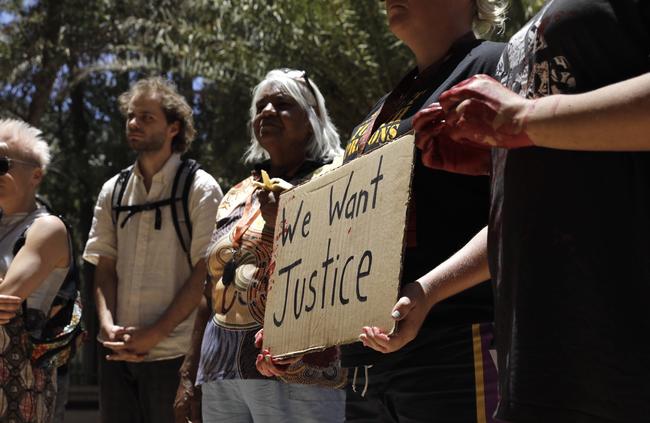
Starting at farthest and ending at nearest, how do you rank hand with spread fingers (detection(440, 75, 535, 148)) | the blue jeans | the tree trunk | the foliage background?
1. the tree trunk
2. the foliage background
3. the blue jeans
4. hand with spread fingers (detection(440, 75, 535, 148))

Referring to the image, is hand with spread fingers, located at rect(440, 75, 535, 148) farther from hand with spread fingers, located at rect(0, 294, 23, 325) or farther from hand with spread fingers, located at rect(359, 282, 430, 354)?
hand with spread fingers, located at rect(0, 294, 23, 325)

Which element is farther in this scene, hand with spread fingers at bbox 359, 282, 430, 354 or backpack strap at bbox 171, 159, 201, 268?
backpack strap at bbox 171, 159, 201, 268

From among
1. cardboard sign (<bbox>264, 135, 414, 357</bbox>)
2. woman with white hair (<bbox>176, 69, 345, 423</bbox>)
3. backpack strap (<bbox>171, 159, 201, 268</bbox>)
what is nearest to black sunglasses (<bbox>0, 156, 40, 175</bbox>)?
backpack strap (<bbox>171, 159, 201, 268</bbox>)

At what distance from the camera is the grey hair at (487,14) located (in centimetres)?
280

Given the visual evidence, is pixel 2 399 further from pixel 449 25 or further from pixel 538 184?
pixel 538 184

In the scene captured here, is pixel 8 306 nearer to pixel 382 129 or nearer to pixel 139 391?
pixel 139 391

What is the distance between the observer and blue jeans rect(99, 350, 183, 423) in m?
4.60

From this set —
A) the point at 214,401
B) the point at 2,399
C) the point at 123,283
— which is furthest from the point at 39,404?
the point at 214,401

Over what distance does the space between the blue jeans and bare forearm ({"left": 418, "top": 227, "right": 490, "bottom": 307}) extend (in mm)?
2638

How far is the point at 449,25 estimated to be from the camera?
2.68 metres

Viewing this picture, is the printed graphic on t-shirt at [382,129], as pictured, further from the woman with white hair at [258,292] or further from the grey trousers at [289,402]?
the grey trousers at [289,402]

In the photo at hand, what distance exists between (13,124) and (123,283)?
3.31ft

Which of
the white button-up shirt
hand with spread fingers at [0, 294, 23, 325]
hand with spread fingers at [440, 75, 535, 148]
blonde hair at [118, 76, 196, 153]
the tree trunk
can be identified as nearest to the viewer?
hand with spread fingers at [440, 75, 535, 148]

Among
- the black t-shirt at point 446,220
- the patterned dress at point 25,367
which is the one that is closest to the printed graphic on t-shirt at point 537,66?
the black t-shirt at point 446,220
